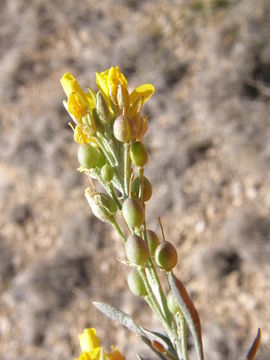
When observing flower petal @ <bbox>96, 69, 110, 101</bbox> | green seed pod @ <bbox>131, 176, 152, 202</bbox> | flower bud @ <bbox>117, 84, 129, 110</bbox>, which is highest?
flower petal @ <bbox>96, 69, 110, 101</bbox>

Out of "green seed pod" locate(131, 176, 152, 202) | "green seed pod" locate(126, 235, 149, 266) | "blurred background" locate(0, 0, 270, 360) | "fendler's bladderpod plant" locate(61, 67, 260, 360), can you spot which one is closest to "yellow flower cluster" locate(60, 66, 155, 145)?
"fendler's bladderpod plant" locate(61, 67, 260, 360)

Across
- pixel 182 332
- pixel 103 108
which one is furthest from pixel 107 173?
pixel 182 332

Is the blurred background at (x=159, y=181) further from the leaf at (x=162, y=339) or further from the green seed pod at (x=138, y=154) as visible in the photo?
the green seed pod at (x=138, y=154)

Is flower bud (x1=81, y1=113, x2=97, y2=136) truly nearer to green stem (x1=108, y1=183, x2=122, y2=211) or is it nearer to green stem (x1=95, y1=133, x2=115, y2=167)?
green stem (x1=95, y1=133, x2=115, y2=167)

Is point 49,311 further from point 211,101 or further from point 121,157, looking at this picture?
point 121,157

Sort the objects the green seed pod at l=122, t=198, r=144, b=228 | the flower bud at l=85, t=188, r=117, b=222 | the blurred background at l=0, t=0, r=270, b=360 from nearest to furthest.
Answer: the green seed pod at l=122, t=198, r=144, b=228 < the flower bud at l=85, t=188, r=117, b=222 < the blurred background at l=0, t=0, r=270, b=360

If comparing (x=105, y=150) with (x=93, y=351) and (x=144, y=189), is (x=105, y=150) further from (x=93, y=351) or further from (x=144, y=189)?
(x=93, y=351)

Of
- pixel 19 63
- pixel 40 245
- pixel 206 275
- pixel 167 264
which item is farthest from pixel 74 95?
pixel 19 63
